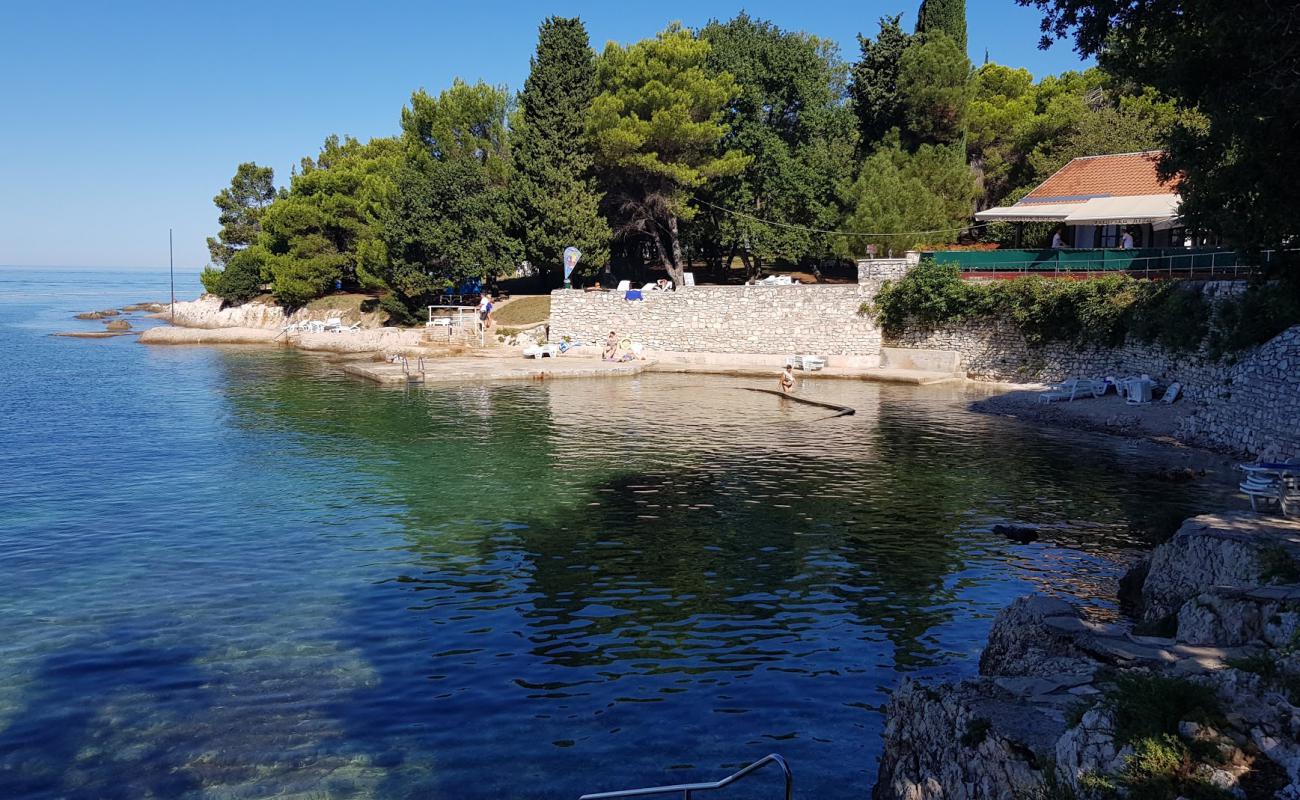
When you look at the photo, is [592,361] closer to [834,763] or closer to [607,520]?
[607,520]

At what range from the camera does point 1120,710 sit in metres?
6.43

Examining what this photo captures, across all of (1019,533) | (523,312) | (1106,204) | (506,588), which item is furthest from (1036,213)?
(506,588)

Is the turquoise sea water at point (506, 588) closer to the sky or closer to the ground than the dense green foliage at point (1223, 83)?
closer to the ground

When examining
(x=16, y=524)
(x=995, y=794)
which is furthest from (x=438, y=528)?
(x=995, y=794)

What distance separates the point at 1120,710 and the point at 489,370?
39828 mm

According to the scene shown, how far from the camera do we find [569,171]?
177 ft

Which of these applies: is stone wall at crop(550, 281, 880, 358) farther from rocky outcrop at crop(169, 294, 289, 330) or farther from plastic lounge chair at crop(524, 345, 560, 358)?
rocky outcrop at crop(169, 294, 289, 330)

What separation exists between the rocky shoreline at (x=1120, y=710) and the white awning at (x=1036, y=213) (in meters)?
29.5

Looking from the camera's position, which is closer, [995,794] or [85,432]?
[995,794]

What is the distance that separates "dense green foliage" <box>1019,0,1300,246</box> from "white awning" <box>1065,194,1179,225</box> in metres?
18.0

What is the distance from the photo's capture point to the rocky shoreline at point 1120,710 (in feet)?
19.7

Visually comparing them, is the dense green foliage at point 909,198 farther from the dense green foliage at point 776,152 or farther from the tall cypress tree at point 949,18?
the tall cypress tree at point 949,18

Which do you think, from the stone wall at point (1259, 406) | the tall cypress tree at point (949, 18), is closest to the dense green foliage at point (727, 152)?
the tall cypress tree at point (949, 18)

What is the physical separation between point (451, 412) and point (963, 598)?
77.1 ft
